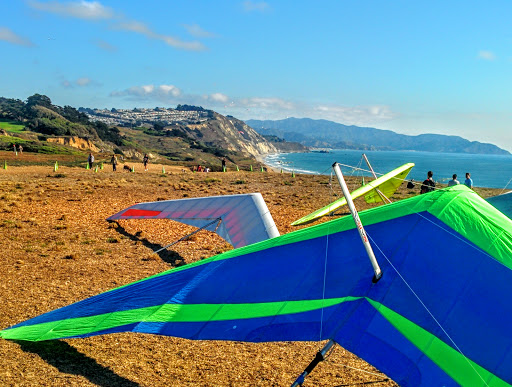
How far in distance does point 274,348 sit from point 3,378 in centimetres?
383

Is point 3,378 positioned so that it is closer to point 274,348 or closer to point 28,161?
point 274,348

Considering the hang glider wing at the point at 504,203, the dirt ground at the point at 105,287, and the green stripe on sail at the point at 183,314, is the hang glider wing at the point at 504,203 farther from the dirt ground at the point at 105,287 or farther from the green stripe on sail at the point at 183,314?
the green stripe on sail at the point at 183,314

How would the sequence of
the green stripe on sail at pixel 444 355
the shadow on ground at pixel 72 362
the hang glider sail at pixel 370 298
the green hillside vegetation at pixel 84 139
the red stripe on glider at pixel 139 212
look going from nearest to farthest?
1. the green stripe on sail at pixel 444 355
2. the hang glider sail at pixel 370 298
3. the shadow on ground at pixel 72 362
4. the red stripe on glider at pixel 139 212
5. the green hillside vegetation at pixel 84 139

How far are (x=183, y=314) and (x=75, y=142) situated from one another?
215 feet

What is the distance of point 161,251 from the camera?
529 inches

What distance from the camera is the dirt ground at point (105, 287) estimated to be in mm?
6473

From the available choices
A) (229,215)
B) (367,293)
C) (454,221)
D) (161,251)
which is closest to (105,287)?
(161,251)

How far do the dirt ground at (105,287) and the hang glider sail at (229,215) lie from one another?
102 cm

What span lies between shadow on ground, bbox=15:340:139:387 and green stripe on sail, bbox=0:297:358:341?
789 mm

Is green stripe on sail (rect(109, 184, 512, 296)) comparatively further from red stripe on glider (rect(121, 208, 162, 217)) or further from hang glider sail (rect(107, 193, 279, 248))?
red stripe on glider (rect(121, 208, 162, 217))

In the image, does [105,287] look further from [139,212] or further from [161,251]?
[139,212]

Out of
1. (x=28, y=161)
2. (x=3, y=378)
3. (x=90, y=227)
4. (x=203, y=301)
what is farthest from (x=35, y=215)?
(x=28, y=161)

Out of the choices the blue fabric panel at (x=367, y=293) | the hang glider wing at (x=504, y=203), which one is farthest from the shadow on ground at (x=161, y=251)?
the hang glider wing at (x=504, y=203)

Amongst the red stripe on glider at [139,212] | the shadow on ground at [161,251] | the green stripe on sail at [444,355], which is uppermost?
the green stripe on sail at [444,355]
